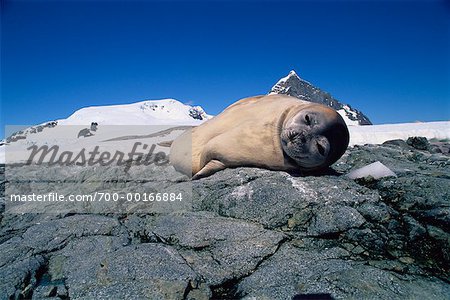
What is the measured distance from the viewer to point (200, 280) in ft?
8.04

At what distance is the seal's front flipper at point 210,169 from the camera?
15.1 ft

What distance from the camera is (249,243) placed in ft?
9.35

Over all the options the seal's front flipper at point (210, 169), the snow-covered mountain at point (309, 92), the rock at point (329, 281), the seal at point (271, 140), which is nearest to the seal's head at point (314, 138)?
the seal at point (271, 140)

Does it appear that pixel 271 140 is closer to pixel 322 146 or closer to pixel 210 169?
pixel 322 146

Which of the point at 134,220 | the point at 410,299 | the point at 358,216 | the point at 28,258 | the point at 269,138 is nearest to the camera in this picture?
the point at 410,299

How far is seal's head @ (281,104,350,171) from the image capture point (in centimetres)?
414

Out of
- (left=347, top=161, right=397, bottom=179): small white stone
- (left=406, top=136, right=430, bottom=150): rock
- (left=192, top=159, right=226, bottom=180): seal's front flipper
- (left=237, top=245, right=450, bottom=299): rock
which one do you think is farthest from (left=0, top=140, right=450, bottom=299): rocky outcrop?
(left=406, top=136, right=430, bottom=150): rock

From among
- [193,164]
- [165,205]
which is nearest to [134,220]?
[165,205]

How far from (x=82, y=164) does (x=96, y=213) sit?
2760 millimetres

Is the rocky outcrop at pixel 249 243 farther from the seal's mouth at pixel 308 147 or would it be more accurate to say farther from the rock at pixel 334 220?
the seal's mouth at pixel 308 147

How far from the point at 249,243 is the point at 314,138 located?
182cm

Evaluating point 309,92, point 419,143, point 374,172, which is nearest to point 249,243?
point 374,172

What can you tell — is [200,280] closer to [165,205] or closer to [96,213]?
[165,205]

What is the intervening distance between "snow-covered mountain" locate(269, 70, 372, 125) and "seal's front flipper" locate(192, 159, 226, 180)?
333 ft
